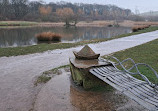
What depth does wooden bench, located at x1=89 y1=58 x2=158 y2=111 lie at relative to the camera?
254cm

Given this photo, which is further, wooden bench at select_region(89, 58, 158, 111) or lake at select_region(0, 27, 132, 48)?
lake at select_region(0, 27, 132, 48)

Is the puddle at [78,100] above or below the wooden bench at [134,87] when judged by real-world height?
below

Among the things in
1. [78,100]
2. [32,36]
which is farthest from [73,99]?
[32,36]

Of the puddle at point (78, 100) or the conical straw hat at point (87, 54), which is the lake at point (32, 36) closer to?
the conical straw hat at point (87, 54)

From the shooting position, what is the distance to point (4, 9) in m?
76.9

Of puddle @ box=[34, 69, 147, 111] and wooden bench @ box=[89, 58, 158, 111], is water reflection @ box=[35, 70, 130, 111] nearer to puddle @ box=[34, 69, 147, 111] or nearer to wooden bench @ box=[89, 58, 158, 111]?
puddle @ box=[34, 69, 147, 111]

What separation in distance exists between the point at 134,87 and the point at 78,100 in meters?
1.41

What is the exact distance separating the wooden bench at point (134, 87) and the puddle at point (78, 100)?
0.62 meters

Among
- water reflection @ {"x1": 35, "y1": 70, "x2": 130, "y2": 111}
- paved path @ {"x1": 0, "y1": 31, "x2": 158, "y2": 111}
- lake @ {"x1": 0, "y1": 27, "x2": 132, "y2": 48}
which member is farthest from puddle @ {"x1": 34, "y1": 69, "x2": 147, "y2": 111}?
lake @ {"x1": 0, "y1": 27, "x2": 132, "y2": 48}

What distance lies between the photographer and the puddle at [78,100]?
355cm

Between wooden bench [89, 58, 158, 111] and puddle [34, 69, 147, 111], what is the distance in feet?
2.04

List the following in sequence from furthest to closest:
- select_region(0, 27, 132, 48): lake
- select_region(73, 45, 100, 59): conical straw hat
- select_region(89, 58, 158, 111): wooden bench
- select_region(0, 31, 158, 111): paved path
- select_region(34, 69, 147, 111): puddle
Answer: select_region(0, 27, 132, 48): lake, select_region(73, 45, 100, 59): conical straw hat, select_region(0, 31, 158, 111): paved path, select_region(34, 69, 147, 111): puddle, select_region(89, 58, 158, 111): wooden bench

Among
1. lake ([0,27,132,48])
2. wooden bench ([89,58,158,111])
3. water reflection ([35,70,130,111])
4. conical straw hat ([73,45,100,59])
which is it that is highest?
conical straw hat ([73,45,100,59])

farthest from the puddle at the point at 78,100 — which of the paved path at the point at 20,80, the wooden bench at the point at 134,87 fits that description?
the wooden bench at the point at 134,87
